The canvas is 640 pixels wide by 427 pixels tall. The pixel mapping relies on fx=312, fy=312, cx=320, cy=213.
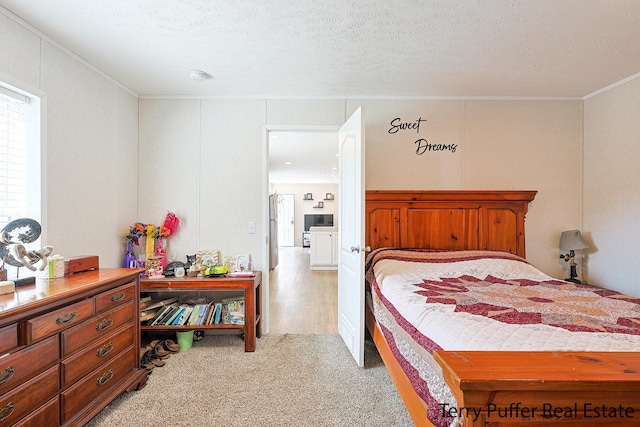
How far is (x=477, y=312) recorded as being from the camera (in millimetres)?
1544

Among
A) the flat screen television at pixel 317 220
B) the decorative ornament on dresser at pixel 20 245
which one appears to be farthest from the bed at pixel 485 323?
the flat screen television at pixel 317 220

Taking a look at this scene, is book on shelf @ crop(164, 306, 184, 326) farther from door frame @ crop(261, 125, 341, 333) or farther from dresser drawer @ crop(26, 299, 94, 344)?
dresser drawer @ crop(26, 299, 94, 344)

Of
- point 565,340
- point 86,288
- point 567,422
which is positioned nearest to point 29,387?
point 86,288

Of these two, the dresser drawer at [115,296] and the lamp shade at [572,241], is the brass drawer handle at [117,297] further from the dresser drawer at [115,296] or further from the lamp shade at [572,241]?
the lamp shade at [572,241]

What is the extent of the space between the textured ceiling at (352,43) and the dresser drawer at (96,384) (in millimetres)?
2036

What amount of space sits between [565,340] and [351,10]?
188cm

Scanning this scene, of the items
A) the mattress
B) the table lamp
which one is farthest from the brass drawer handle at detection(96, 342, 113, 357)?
the table lamp

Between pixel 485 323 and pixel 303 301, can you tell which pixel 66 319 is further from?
pixel 303 301

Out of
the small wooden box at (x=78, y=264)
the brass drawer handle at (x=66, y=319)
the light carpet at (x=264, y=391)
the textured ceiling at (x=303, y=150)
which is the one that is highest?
the textured ceiling at (x=303, y=150)

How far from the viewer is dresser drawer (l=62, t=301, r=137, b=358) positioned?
156 centimetres

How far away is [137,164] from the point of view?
304cm

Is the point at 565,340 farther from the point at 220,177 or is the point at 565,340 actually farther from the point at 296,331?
the point at 220,177

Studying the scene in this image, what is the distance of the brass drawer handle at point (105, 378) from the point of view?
69.3 inches

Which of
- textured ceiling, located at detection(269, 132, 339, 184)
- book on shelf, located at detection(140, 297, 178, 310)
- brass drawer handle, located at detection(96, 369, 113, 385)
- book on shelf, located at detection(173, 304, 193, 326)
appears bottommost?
brass drawer handle, located at detection(96, 369, 113, 385)
